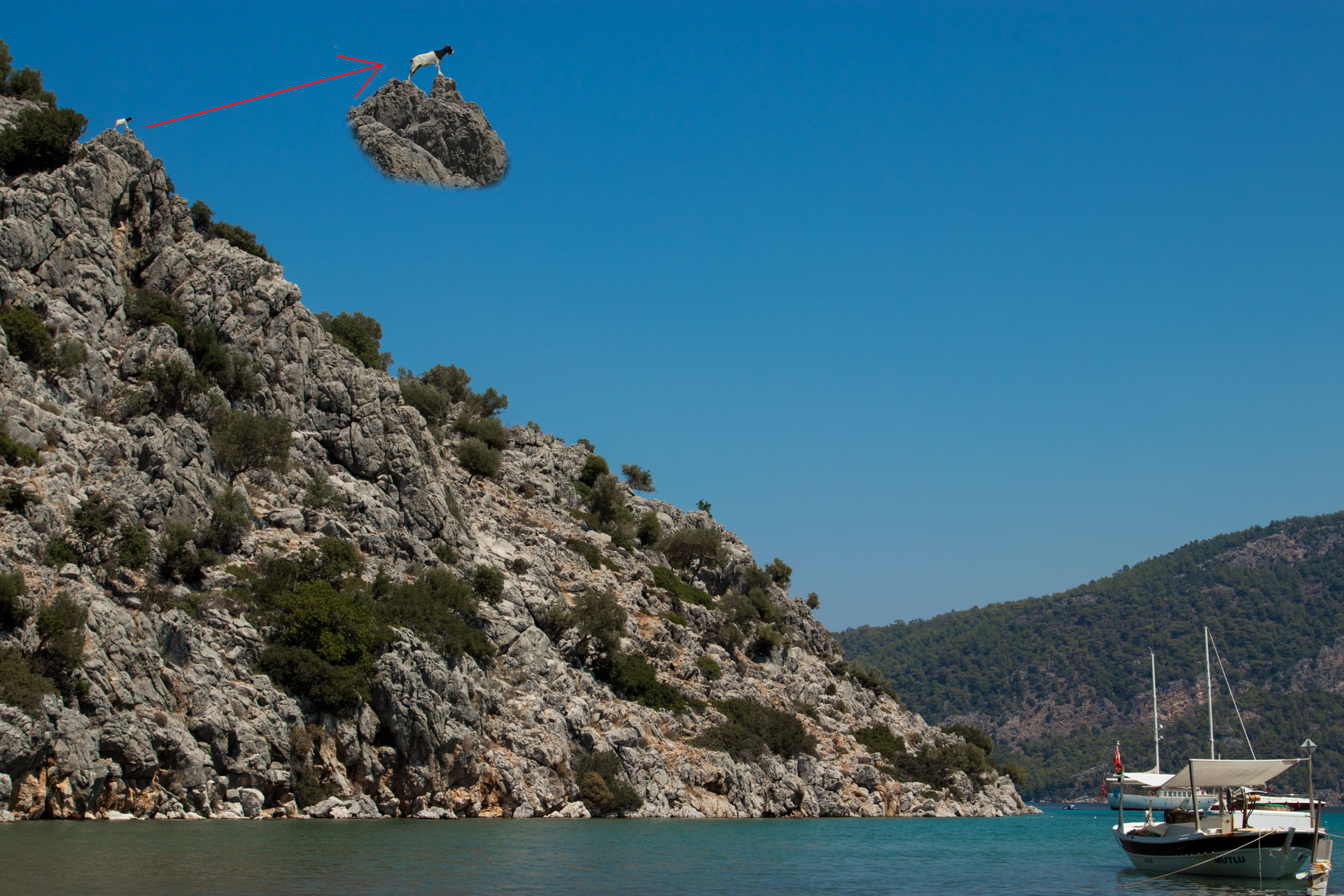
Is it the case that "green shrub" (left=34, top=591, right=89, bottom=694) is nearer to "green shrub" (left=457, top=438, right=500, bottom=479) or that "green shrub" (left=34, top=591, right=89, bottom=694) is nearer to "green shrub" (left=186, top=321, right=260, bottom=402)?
"green shrub" (left=186, top=321, right=260, bottom=402)

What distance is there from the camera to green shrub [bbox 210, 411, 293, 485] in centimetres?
5684

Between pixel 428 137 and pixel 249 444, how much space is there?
1088 inches

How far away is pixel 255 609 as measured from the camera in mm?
50938

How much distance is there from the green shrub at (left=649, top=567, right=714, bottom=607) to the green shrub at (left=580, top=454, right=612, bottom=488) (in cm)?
1333

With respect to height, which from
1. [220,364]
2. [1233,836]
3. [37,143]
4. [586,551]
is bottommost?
[1233,836]

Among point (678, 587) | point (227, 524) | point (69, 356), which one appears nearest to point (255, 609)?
point (227, 524)

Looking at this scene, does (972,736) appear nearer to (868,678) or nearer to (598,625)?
(868,678)

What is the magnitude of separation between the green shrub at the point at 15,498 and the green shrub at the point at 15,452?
1.55m

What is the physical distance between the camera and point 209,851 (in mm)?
30875

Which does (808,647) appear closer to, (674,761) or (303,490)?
(674,761)

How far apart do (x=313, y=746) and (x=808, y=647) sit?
57369 millimetres

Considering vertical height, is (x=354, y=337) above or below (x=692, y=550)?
above

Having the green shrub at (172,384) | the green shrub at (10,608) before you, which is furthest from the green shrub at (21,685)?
the green shrub at (172,384)

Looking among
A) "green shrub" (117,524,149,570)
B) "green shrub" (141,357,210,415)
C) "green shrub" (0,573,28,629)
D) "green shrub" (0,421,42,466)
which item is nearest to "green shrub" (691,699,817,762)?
"green shrub" (117,524,149,570)
